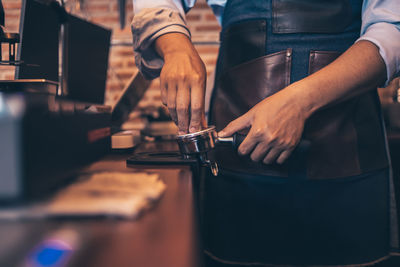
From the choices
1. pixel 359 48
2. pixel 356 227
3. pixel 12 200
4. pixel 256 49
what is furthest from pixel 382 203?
pixel 12 200

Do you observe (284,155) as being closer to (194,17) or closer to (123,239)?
(123,239)

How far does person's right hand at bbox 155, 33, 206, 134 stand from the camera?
58 centimetres

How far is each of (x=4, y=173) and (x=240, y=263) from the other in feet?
2.31

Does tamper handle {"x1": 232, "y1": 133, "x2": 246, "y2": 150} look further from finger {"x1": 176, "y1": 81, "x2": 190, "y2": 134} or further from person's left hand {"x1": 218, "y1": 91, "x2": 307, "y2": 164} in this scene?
finger {"x1": 176, "y1": 81, "x2": 190, "y2": 134}

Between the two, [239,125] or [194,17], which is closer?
[239,125]

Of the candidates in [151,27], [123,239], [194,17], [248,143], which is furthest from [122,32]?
[123,239]

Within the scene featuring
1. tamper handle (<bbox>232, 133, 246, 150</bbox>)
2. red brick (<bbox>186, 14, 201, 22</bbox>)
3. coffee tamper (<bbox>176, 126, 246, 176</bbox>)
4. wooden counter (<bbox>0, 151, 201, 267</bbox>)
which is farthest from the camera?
red brick (<bbox>186, 14, 201, 22</bbox>)

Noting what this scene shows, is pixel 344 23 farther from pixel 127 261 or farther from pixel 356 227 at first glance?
pixel 127 261

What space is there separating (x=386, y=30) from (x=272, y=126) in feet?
1.21

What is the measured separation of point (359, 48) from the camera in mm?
652

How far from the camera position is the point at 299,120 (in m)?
0.62

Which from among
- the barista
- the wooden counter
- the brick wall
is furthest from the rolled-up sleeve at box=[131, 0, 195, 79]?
the brick wall

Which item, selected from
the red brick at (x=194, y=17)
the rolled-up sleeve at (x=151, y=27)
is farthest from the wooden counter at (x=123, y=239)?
the red brick at (x=194, y=17)

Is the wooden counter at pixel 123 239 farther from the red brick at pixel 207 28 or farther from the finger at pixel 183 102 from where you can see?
the red brick at pixel 207 28
